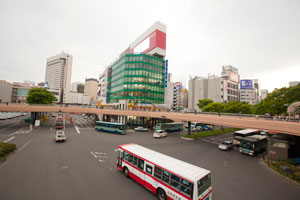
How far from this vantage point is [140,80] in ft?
196

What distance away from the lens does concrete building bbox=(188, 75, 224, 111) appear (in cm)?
8419

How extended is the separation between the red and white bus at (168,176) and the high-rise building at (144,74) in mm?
47978

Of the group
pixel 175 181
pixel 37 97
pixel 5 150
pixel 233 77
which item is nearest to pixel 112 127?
pixel 5 150

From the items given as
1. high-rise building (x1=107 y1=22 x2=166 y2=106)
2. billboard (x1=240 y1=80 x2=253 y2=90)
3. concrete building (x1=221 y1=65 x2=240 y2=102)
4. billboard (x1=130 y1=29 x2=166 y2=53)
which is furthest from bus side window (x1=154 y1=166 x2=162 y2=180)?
billboard (x1=240 y1=80 x2=253 y2=90)

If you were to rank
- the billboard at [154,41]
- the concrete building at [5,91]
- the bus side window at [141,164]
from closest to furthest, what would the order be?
the bus side window at [141,164], the billboard at [154,41], the concrete building at [5,91]

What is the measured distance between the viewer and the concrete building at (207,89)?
84.2 m

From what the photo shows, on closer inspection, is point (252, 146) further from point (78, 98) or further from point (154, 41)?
point (78, 98)

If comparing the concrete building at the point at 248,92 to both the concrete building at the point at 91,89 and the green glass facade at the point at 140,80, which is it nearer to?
the green glass facade at the point at 140,80

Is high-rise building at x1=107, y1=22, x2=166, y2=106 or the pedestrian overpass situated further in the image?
high-rise building at x1=107, y1=22, x2=166, y2=106

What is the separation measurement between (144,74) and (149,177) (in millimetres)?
52905

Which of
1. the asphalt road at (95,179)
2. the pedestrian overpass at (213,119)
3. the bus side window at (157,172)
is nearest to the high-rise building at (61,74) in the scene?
the pedestrian overpass at (213,119)

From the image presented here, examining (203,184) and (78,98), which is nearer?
(203,184)

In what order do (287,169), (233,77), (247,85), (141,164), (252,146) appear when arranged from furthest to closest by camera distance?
1. (247,85)
2. (233,77)
3. (252,146)
4. (287,169)
5. (141,164)

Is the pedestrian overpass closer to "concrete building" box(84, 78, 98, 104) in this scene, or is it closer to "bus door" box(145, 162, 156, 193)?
"bus door" box(145, 162, 156, 193)
